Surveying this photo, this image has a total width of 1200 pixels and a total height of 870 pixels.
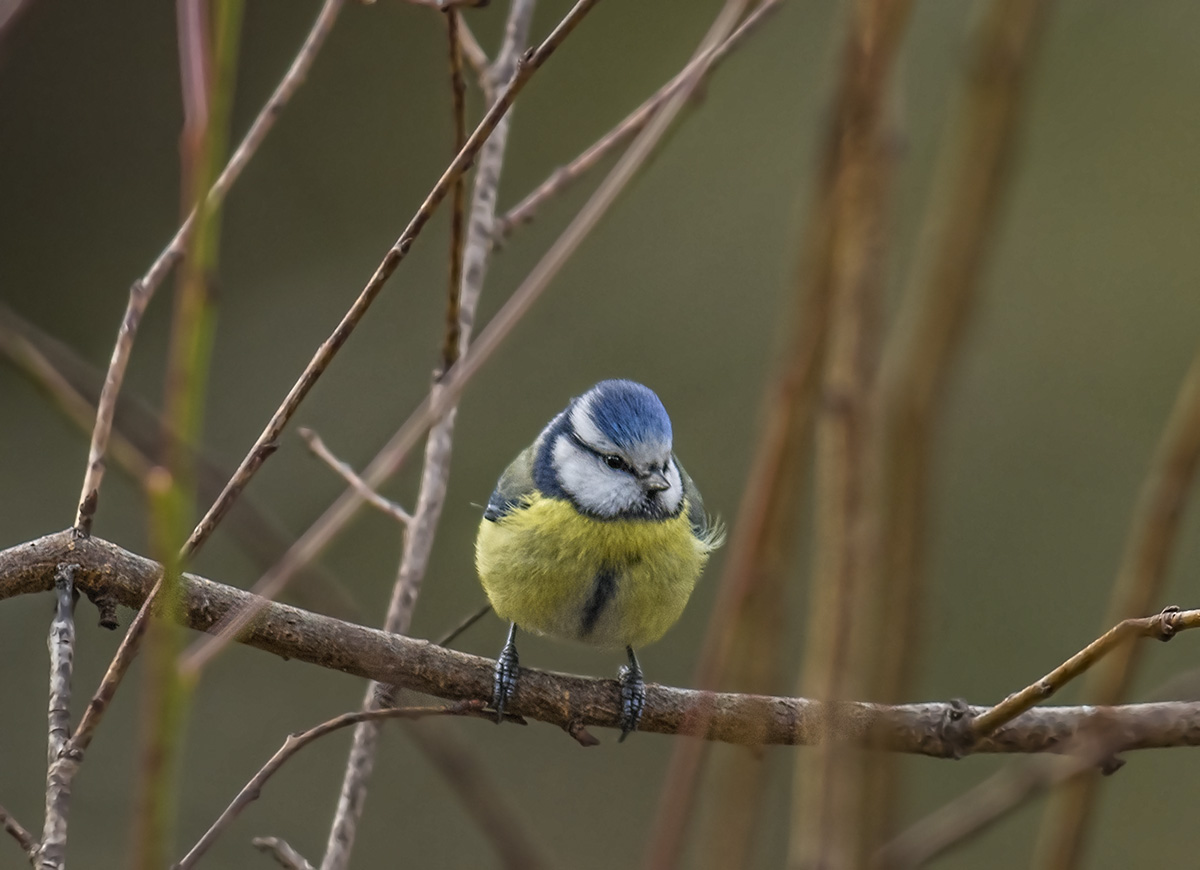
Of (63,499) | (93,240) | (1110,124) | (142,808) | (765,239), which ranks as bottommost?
(142,808)

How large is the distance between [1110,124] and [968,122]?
346 cm

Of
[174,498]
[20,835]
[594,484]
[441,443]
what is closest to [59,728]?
[20,835]

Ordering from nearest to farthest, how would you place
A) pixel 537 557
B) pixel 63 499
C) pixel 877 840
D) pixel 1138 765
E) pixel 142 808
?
pixel 142 808 → pixel 877 840 → pixel 537 557 → pixel 1138 765 → pixel 63 499

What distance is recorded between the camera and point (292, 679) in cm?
366

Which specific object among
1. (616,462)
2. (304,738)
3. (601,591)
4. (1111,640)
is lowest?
(304,738)

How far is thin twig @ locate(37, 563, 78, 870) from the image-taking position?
26.5 inches

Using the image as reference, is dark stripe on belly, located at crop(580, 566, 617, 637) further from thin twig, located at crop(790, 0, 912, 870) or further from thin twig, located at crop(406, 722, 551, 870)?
thin twig, located at crop(790, 0, 912, 870)

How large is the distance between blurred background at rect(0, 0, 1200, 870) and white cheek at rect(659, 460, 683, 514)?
135cm

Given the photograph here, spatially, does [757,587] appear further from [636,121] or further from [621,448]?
[621,448]

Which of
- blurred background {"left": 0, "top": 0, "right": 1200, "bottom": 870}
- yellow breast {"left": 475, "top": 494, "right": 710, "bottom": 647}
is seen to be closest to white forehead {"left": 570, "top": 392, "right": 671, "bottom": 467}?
yellow breast {"left": 475, "top": 494, "right": 710, "bottom": 647}

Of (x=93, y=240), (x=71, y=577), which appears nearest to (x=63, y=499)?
(x=93, y=240)

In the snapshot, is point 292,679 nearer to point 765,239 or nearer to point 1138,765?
point 765,239

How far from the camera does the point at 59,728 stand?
843mm

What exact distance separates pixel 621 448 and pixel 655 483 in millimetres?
84
